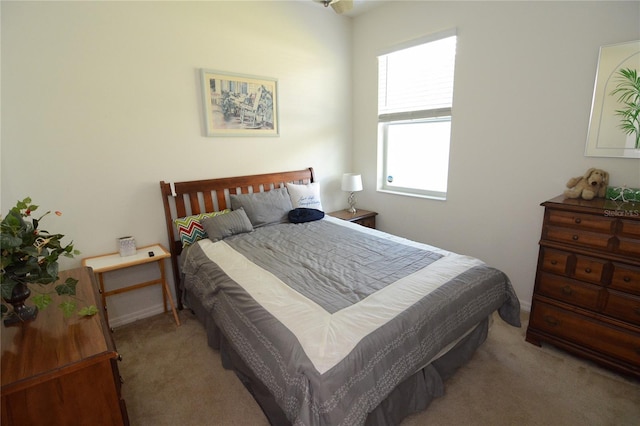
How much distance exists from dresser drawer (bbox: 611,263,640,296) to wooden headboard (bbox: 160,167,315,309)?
2.73 meters

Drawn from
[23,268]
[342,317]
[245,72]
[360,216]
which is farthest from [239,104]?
[342,317]

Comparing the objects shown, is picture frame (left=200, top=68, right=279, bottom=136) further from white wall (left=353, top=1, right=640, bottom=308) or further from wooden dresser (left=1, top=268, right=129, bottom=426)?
wooden dresser (left=1, top=268, right=129, bottom=426)

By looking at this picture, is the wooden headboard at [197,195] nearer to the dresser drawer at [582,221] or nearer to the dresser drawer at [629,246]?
the dresser drawer at [582,221]

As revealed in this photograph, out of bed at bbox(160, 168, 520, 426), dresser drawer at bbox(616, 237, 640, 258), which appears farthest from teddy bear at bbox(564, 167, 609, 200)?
bed at bbox(160, 168, 520, 426)

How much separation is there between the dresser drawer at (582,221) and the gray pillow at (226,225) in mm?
2254

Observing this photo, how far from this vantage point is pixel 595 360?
1.92 m

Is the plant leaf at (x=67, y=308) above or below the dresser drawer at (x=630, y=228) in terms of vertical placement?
below

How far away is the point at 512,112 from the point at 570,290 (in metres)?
1.42

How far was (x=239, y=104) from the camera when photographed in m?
2.86

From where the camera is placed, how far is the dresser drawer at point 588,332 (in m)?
1.79

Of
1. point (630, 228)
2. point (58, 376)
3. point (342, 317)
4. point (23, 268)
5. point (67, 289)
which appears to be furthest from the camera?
point (630, 228)

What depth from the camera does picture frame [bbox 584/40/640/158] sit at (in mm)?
1942

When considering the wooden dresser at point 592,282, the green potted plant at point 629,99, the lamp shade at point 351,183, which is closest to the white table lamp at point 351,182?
the lamp shade at point 351,183

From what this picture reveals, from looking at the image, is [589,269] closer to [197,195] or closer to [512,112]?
[512,112]
